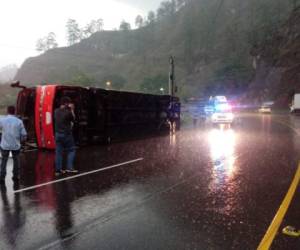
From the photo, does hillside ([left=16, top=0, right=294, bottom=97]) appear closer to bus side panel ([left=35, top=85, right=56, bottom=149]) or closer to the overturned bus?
the overturned bus

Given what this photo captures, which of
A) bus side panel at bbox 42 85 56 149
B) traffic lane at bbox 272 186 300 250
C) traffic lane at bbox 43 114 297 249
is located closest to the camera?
traffic lane at bbox 272 186 300 250

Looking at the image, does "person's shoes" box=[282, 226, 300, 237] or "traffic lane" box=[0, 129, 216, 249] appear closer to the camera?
"person's shoes" box=[282, 226, 300, 237]

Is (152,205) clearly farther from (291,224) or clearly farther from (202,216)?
(291,224)

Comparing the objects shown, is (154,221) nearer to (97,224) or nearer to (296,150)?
(97,224)

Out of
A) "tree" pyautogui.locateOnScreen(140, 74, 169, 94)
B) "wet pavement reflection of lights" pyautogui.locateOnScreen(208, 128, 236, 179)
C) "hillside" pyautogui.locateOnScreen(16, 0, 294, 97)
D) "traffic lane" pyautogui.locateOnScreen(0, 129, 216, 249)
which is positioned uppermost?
"hillside" pyautogui.locateOnScreen(16, 0, 294, 97)

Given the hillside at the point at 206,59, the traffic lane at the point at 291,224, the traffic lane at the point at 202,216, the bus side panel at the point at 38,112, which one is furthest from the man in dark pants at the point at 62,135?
the hillside at the point at 206,59

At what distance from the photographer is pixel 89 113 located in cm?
1535

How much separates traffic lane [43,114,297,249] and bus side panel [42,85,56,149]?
632cm

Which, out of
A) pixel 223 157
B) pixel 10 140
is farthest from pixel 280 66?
pixel 10 140

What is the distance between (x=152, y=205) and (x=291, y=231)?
7.84ft

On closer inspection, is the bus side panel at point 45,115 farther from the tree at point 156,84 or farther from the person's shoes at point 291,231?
the tree at point 156,84

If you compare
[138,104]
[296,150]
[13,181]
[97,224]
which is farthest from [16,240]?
[138,104]

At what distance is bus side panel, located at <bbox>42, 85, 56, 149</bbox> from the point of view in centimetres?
1325

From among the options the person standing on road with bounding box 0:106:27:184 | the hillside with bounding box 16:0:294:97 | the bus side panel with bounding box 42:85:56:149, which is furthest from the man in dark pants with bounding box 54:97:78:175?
the hillside with bounding box 16:0:294:97
